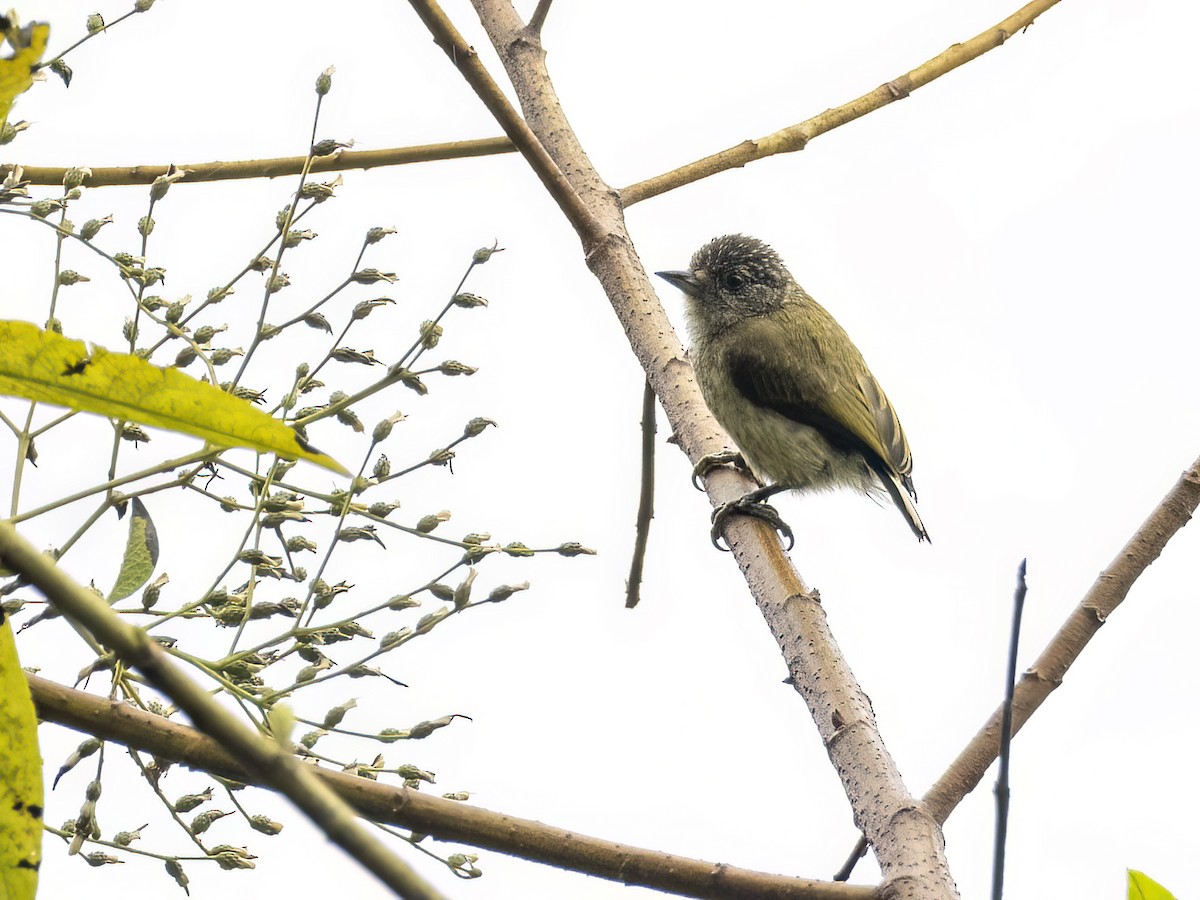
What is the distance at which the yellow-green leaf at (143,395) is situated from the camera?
1.11 meters

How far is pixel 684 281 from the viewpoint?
579cm

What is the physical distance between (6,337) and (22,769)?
453 millimetres

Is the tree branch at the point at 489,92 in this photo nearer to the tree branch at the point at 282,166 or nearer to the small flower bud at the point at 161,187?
the tree branch at the point at 282,166

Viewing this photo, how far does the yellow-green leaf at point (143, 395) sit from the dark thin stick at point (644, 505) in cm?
226

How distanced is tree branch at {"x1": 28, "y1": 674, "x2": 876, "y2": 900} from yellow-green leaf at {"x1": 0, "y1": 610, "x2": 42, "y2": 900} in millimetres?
125

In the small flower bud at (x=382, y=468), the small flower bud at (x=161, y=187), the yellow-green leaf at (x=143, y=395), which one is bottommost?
the yellow-green leaf at (x=143, y=395)

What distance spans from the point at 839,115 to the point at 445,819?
2448 mm

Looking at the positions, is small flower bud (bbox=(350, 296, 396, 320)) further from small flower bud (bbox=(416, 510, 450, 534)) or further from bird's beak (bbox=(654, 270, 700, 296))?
bird's beak (bbox=(654, 270, 700, 296))

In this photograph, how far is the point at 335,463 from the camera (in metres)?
1.07

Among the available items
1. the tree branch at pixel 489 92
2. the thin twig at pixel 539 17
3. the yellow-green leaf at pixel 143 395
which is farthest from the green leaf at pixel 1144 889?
the thin twig at pixel 539 17

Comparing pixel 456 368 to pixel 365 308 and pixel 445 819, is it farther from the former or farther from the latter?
pixel 445 819

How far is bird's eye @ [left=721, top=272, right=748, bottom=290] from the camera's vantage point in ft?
19.2

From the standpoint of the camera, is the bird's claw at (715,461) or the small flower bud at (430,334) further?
the bird's claw at (715,461)

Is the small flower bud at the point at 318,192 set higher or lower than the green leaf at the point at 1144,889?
higher
